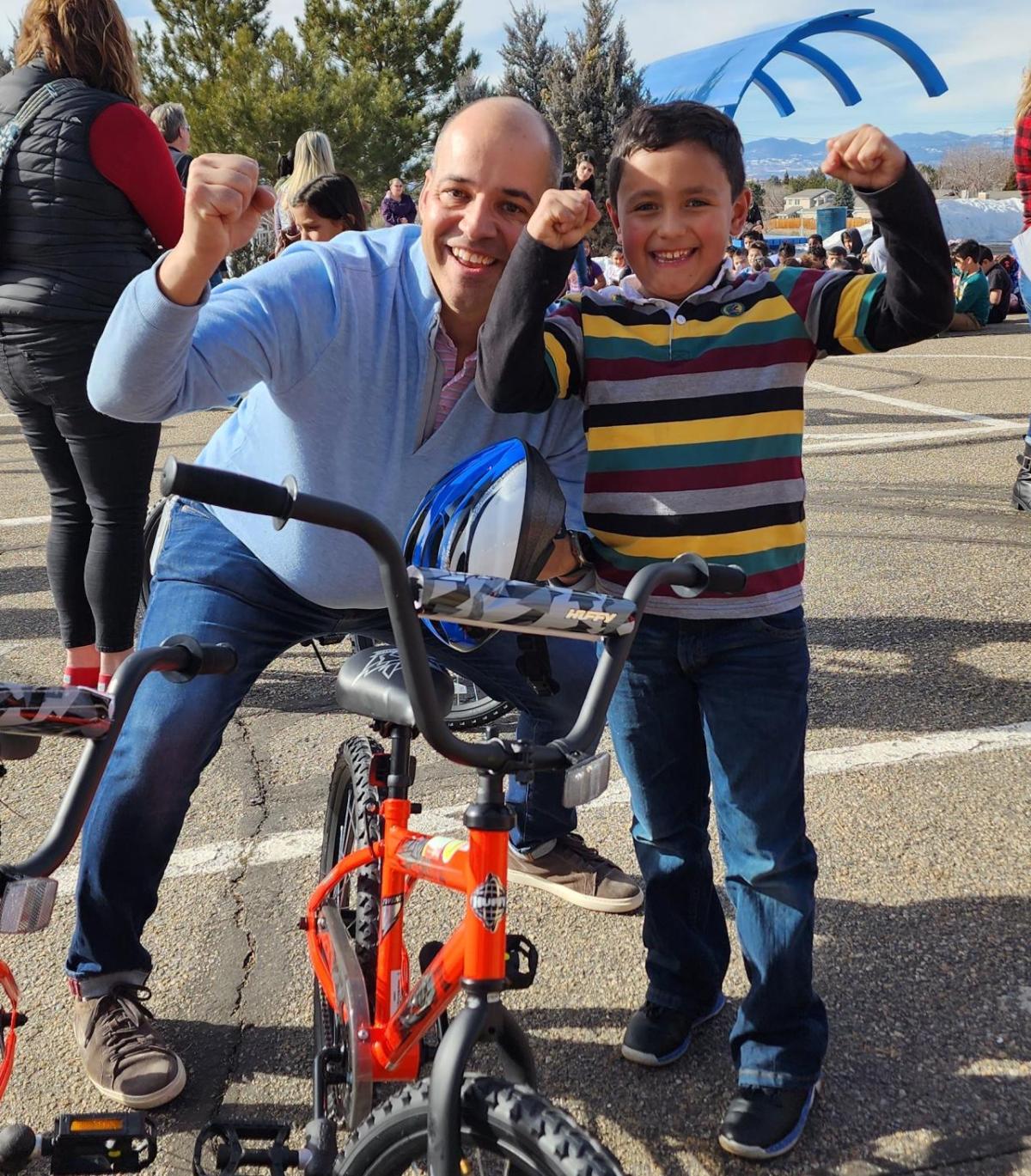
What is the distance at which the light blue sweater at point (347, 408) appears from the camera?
2.45 metres

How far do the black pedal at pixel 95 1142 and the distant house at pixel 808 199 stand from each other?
254ft

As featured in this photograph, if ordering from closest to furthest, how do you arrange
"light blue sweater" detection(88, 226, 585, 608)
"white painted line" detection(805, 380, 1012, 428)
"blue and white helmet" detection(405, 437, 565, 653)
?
"blue and white helmet" detection(405, 437, 565, 653) < "light blue sweater" detection(88, 226, 585, 608) < "white painted line" detection(805, 380, 1012, 428)

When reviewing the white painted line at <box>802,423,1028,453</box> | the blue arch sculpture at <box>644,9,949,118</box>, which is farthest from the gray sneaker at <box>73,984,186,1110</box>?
the blue arch sculpture at <box>644,9,949,118</box>

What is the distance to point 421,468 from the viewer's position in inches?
99.4

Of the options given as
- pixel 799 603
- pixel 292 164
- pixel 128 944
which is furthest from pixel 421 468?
pixel 292 164

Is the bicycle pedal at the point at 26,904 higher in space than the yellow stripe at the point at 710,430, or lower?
lower

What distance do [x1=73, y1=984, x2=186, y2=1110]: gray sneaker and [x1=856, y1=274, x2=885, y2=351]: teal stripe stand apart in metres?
1.95

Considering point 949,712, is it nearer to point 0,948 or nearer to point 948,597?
point 948,597

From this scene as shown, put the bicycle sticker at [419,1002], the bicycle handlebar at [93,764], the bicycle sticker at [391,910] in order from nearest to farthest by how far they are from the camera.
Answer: the bicycle handlebar at [93,764] < the bicycle sticker at [419,1002] < the bicycle sticker at [391,910]

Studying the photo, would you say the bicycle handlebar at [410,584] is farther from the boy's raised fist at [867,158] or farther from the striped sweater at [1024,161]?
the striped sweater at [1024,161]

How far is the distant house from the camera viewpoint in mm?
79188

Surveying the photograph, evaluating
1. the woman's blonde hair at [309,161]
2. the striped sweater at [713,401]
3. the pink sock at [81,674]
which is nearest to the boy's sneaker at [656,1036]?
the striped sweater at [713,401]

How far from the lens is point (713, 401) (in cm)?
228

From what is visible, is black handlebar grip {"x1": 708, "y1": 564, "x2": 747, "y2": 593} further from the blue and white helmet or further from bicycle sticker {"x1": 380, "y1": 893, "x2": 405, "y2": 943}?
bicycle sticker {"x1": 380, "y1": 893, "x2": 405, "y2": 943}
